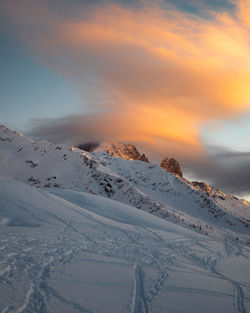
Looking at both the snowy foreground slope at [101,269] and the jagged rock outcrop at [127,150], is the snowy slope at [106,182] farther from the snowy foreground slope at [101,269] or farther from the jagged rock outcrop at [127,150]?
the jagged rock outcrop at [127,150]

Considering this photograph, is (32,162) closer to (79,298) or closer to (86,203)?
(86,203)

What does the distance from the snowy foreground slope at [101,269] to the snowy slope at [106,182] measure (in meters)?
17.6

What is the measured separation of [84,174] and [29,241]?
2634 cm

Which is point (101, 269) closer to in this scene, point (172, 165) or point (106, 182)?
point (106, 182)

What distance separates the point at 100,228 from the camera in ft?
35.6

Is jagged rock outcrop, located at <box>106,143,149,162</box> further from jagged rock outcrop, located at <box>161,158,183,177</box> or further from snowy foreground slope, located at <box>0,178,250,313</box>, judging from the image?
snowy foreground slope, located at <box>0,178,250,313</box>

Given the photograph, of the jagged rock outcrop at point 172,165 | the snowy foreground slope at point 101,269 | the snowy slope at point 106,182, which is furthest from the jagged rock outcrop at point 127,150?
the snowy foreground slope at point 101,269

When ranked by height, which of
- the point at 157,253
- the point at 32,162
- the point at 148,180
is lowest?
the point at 157,253

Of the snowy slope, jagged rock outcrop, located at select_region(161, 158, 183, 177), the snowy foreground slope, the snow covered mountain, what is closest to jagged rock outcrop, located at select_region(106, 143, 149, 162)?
jagged rock outcrop, located at select_region(161, 158, 183, 177)

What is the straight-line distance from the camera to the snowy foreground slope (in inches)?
170

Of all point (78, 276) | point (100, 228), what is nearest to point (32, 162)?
point (100, 228)

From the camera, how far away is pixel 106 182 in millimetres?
33156

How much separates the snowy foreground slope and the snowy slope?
17.6m

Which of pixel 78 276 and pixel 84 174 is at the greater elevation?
pixel 84 174
